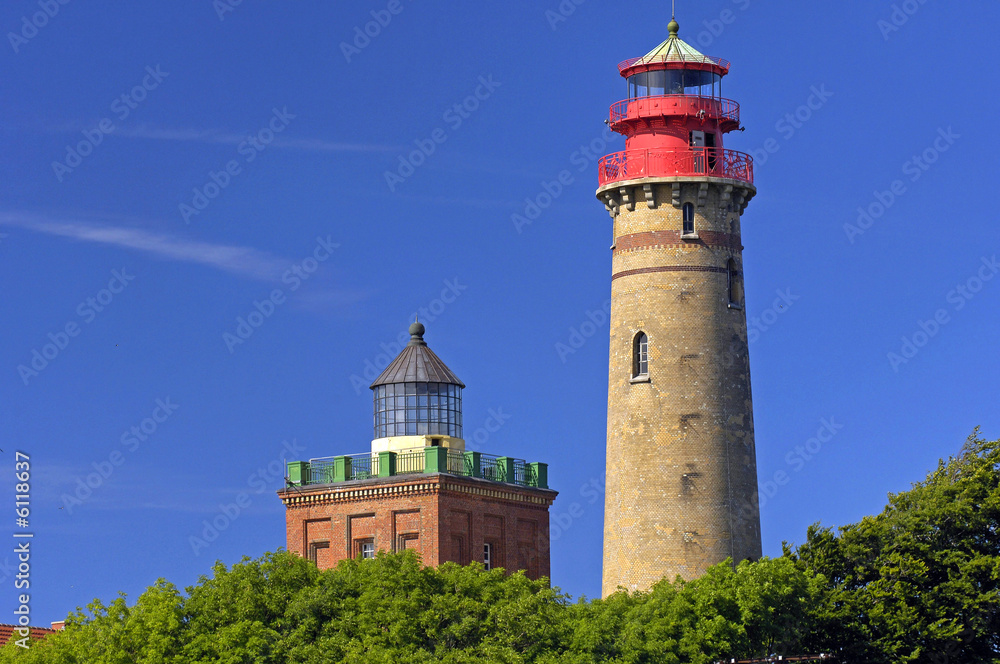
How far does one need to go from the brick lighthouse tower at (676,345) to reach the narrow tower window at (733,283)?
0.03 m

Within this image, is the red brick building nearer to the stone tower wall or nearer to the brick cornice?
the brick cornice

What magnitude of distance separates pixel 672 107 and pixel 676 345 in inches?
331

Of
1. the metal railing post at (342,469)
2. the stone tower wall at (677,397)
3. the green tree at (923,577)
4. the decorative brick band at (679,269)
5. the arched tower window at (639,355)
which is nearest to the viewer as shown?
the green tree at (923,577)

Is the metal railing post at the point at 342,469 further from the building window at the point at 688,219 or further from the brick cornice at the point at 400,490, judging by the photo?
the building window at the point at 688,219

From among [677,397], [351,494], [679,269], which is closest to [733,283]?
[679,269]

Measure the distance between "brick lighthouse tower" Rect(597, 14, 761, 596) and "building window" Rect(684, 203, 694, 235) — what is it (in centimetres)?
5

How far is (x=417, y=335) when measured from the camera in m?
79.2

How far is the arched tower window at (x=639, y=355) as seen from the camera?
7775 cm

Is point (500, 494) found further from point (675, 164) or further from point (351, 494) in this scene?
point (675, 164)

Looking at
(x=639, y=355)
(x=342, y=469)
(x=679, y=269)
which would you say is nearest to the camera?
(x=342, y=469)

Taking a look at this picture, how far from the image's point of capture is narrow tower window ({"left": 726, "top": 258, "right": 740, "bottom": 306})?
257ft

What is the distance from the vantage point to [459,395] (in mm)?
78500

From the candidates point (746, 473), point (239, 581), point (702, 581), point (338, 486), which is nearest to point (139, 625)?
point (239, 581)

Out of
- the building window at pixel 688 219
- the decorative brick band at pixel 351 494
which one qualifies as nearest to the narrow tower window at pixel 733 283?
the building window at pixel 688 219
